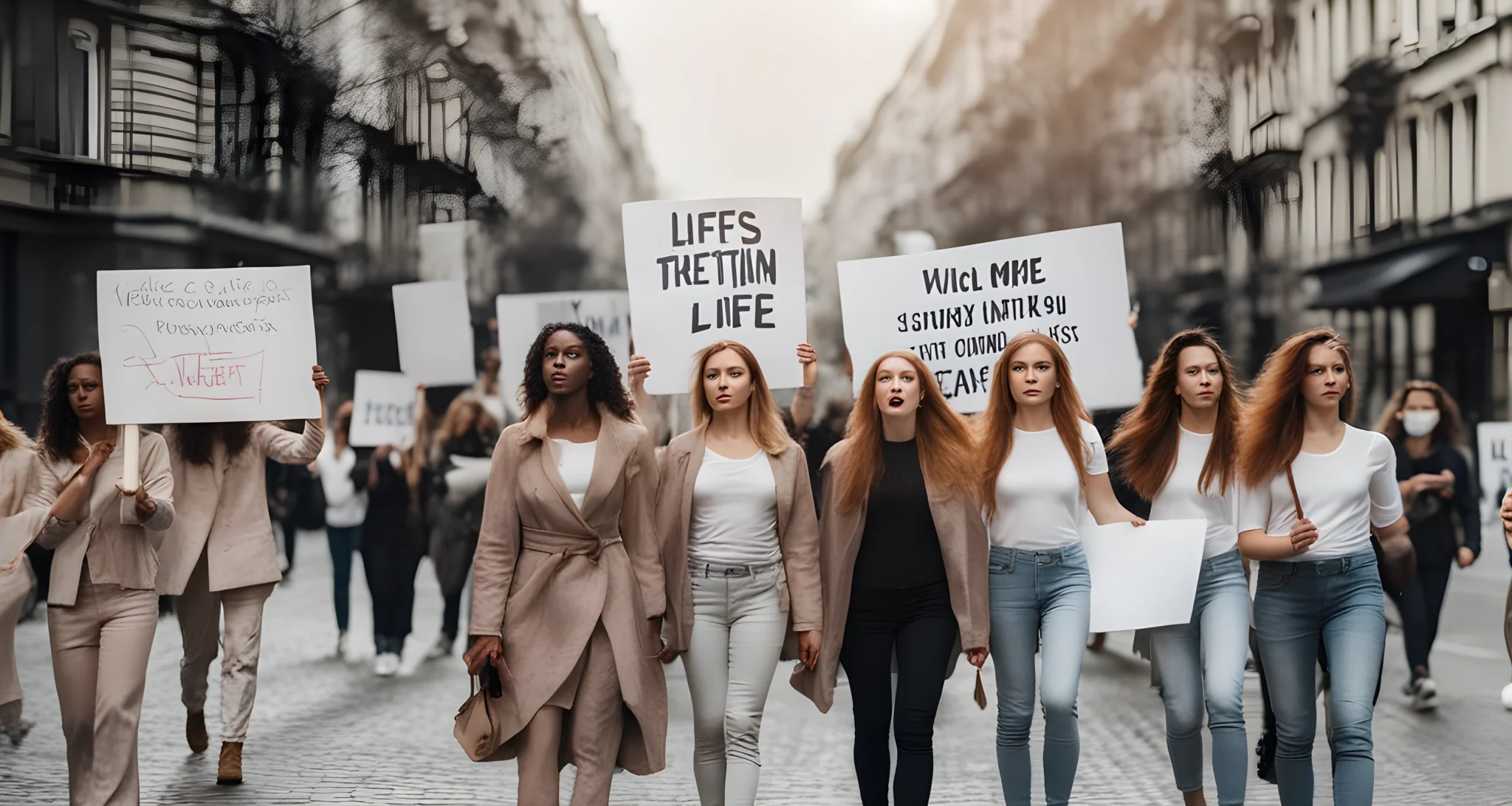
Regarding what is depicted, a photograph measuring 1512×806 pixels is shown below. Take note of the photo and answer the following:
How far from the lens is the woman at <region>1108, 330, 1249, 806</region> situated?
16.5 ft

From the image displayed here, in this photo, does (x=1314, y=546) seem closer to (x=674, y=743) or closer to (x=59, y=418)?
(x=674, y=743)

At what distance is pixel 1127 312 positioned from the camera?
6258 millimetres

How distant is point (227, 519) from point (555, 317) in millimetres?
2599

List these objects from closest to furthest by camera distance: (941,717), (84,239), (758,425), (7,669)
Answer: (758,425), (7,669), (941,717), (84,239)

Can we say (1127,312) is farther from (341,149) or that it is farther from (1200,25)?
(341,149)

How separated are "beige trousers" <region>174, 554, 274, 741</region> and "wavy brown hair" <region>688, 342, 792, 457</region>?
2728 mm

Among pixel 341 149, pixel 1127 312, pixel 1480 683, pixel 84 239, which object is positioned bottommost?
Answer: pixel 1480 683

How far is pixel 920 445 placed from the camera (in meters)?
5.18

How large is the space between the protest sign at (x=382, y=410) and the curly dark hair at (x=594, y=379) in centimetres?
526

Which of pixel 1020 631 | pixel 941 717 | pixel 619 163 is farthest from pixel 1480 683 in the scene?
pixel 619 163

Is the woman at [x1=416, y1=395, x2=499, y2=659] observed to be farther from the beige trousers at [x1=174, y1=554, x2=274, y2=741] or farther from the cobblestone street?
the beige trousers at [x1=174, y1=554, x2=274, y2=741]

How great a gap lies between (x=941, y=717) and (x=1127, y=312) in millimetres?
3094

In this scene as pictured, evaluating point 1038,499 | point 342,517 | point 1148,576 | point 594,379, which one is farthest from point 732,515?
point 342,517

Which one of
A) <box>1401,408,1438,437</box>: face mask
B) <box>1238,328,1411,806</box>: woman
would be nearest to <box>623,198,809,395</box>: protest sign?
<box>1238,328,1411,806</box>: woman
